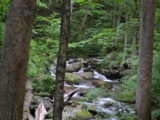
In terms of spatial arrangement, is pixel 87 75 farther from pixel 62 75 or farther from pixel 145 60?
pixel 62 75

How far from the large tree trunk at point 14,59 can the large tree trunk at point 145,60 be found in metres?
4.44

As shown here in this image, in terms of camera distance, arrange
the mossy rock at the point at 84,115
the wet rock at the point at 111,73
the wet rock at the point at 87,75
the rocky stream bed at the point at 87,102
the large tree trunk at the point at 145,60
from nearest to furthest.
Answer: the large tree trunk at the point at 145,60 → the mossy rock at the point at 84,115 → the rocky stream bed at the point at 87,102 → the wet rock at the point at 87,75 → the wet rock at the point at 111,73

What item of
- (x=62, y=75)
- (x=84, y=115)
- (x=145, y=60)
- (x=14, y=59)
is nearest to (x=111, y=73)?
(x=84, y=115)

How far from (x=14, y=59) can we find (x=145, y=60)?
15.3 feet

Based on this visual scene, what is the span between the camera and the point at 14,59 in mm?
3283

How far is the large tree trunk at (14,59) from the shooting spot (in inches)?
128

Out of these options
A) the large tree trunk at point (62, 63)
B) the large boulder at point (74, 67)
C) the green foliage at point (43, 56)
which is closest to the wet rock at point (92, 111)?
the green foliage at point (43, 56)

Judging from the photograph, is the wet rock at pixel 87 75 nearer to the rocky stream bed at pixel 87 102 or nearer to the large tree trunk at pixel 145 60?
the rocky stream bed at pixel 87 102

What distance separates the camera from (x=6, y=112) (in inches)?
128

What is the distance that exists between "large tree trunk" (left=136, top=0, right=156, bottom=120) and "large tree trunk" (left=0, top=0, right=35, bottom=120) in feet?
14.6

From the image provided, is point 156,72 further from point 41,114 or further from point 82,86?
point 82,86

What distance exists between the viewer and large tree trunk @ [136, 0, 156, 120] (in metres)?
6.82

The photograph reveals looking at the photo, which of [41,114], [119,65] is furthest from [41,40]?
[119,65]

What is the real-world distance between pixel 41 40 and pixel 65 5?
7915 mm
